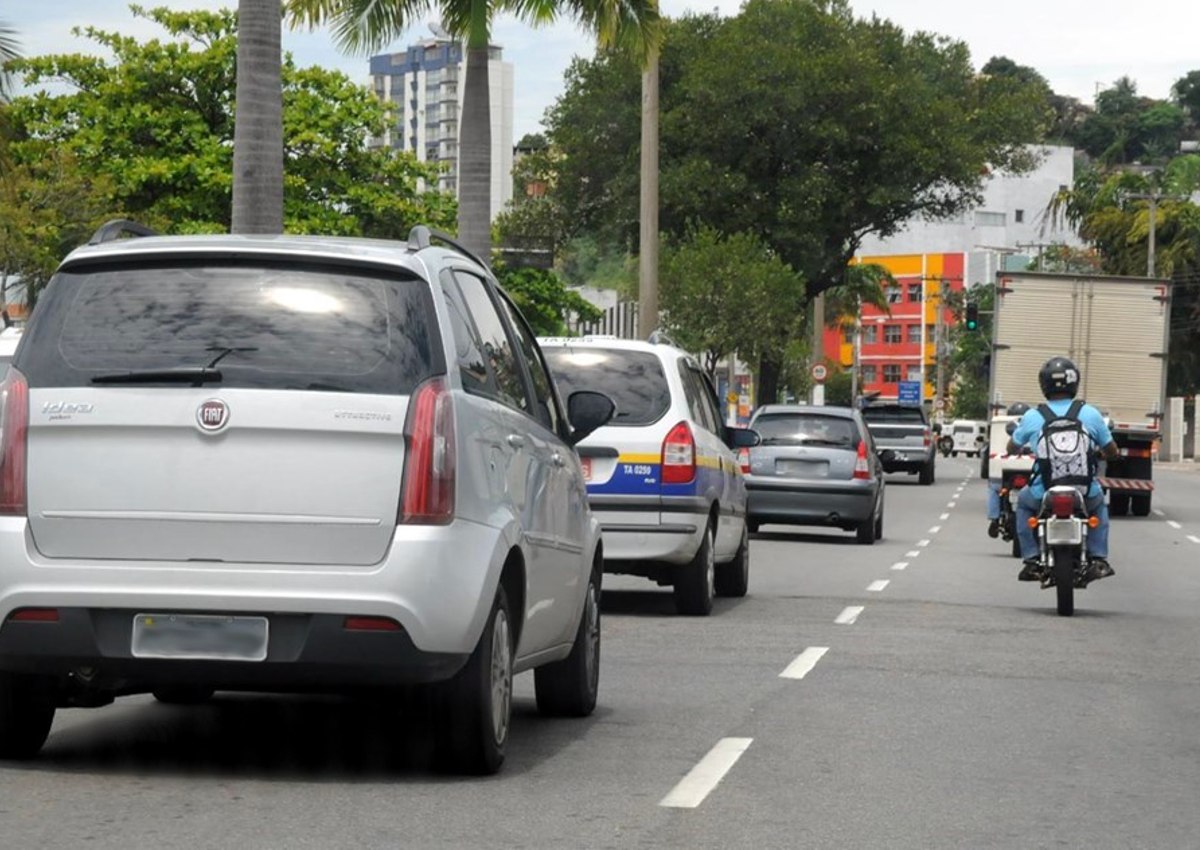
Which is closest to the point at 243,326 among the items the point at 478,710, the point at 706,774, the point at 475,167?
the point at 478,710

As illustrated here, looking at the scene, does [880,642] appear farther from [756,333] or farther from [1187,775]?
[756,333]

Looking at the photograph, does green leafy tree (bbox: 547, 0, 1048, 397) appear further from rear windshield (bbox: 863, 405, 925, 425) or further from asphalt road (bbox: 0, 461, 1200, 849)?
asphalt road (bbox: 0, 461, 1200, 849)

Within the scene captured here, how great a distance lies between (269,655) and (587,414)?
8.85ft

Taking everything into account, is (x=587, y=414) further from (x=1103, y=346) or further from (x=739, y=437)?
(x=1103, y=346)

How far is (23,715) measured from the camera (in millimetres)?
8305

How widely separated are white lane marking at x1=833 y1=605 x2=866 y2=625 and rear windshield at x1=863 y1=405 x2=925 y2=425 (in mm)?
37366

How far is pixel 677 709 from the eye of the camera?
10617mm

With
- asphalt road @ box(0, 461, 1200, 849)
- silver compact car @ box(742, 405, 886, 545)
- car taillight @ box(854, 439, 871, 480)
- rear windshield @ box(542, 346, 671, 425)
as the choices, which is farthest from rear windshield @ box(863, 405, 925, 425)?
asphalt road @ box(0, 461, 1200, 849)

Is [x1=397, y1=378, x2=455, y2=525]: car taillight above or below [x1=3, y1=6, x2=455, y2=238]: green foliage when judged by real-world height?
below

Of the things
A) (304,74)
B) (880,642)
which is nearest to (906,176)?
(304,74)

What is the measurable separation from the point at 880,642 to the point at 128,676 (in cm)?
726

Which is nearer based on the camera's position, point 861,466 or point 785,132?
point 861,466

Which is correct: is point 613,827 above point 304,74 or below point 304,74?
below

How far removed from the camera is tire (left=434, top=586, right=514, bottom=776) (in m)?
8.07
